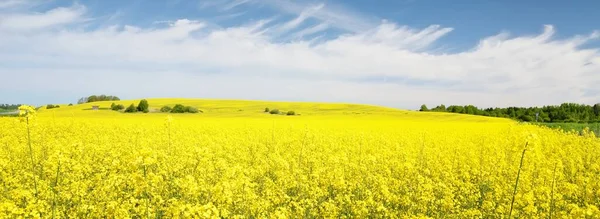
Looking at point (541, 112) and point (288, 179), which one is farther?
point (541, 112)

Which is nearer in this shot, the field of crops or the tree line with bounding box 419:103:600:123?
the field of crops

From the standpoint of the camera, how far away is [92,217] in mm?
6949

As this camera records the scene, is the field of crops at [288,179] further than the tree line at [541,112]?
No

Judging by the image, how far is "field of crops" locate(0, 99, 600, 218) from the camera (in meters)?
6.07

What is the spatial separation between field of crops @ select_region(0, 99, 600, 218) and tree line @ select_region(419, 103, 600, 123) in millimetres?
47406

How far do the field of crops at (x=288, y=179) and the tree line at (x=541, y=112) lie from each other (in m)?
47.4

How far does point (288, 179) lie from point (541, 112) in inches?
2827

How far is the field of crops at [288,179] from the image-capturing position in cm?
607

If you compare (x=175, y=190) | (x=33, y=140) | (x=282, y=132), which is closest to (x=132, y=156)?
(x=175, y=190)

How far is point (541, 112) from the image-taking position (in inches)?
2685

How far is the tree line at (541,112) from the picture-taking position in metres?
64.9

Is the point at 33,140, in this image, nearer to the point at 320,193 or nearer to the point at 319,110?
the point at 320,193

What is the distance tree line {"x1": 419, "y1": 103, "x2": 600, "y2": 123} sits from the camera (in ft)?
213

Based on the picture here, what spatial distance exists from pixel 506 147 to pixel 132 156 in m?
17.6
